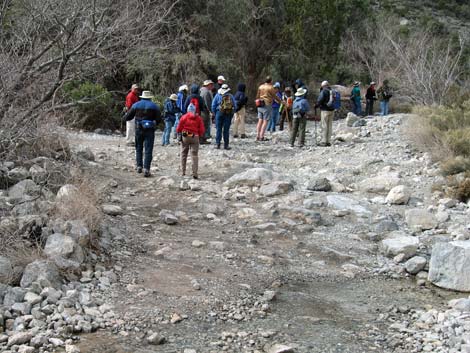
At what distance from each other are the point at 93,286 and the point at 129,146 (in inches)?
329

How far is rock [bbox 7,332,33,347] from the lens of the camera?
483 centimetres

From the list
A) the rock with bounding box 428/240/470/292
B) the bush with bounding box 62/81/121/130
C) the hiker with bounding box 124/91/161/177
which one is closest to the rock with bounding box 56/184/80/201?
the hiker with bounding box 124/91/161/177

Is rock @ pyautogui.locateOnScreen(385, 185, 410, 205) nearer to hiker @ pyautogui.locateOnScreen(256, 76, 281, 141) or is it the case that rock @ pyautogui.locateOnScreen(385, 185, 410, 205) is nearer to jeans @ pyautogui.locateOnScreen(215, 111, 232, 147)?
jeans @ pyautogui.locateOnScreen(215, 111, 232, 147)

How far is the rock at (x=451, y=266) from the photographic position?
671cm

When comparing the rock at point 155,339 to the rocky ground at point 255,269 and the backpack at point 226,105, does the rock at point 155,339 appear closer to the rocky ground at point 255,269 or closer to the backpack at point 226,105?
the rocky ground at point 255,269

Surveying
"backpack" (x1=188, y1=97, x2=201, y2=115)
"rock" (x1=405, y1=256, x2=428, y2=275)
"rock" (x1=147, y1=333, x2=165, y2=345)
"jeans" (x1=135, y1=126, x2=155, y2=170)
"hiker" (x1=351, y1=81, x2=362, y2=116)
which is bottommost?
"rock" (x1=147, y1=333, x2=165, y2=345)

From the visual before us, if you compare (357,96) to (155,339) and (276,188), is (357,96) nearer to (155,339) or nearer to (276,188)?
(276,188)

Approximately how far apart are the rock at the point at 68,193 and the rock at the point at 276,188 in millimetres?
3443

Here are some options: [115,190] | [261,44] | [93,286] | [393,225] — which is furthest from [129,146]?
[261,44]

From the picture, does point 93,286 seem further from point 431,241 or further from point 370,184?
point 370,184

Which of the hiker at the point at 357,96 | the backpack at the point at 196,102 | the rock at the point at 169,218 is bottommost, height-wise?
the rock at the point at 169,218

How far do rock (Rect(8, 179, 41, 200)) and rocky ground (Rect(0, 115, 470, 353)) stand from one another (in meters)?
0.93

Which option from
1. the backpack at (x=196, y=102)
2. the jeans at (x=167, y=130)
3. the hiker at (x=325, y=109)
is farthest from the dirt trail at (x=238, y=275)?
the hiker at (x=325, y=109)

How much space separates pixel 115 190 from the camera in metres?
9.87
